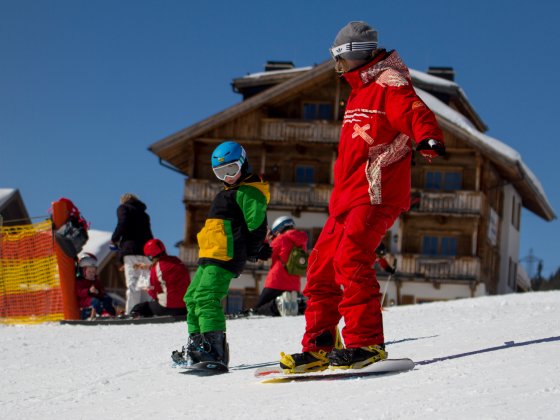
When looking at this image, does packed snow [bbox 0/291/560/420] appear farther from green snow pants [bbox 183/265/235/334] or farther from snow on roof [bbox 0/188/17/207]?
snow on roof [bbox 0/188/17/207]

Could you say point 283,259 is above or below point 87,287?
above

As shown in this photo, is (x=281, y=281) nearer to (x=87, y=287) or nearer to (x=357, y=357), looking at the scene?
(x=87, y=287)

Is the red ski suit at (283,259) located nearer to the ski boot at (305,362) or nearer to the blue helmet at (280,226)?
the blue helmet at (280,226)

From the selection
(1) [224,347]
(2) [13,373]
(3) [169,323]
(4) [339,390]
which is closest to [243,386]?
(4) [339,390]

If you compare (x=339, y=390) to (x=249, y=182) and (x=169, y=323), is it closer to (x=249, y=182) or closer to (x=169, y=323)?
(x=249, y=182)

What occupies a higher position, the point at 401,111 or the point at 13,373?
the point at 401,111

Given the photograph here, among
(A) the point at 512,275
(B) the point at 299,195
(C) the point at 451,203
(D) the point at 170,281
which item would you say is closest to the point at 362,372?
(D) the point at 170,281

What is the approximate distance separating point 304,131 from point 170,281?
27.6 metres

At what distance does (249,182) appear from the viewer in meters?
6.54

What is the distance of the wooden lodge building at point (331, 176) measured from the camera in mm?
36875

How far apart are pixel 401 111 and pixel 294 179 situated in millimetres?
34205

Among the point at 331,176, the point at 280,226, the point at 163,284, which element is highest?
the point at 331,176

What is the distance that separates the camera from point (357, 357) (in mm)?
5117

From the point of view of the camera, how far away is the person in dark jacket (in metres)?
11.9
